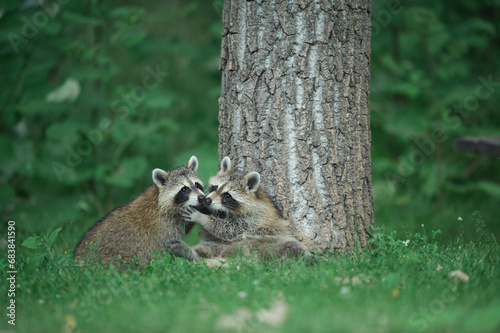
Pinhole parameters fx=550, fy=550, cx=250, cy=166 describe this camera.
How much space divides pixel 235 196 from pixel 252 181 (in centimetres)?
25

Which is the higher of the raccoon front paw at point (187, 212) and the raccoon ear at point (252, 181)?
the raccoon ear at point (252, 181)

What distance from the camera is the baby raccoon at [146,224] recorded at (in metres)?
4.96

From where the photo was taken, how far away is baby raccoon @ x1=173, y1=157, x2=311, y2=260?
484 cm

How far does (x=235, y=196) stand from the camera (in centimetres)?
512

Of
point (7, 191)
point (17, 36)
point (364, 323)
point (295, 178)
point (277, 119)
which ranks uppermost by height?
point (17, 36)

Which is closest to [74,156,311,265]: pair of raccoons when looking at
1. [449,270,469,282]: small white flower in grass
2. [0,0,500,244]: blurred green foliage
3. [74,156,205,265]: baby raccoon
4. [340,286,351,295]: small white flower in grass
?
[74,156,205,265]: baby raccoon

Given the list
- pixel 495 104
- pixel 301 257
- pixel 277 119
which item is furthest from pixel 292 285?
pixel 495 104

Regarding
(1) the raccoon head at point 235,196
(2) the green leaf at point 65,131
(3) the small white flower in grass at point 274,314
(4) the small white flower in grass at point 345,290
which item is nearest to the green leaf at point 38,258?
(1) the raccoon head at point 235,196

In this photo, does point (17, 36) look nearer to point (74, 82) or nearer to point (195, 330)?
point (74, 82)

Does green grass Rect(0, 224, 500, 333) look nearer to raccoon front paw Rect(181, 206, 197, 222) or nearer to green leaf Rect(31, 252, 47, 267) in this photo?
green leaf Rect(31, 252, 47, 267)

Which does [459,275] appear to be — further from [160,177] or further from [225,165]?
[160,177]

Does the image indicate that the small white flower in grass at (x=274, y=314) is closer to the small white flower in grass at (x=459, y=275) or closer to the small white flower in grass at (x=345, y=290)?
the small white flower in grass at (x=345, y=290)

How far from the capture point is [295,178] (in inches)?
195

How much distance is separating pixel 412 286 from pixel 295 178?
1.59m
